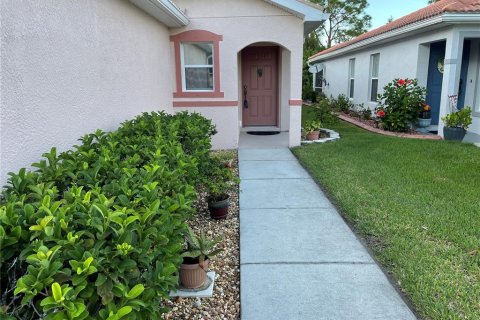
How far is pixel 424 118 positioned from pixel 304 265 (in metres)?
8.81

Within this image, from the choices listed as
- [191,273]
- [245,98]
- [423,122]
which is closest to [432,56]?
[423,122]

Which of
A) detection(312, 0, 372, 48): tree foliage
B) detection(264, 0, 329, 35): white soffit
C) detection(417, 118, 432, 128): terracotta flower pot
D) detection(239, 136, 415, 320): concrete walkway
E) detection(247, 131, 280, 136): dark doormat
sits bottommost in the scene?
detection(239, 136, 415, 320): concrete walkway

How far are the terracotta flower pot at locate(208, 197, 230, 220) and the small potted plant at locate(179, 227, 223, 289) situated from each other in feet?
5.02

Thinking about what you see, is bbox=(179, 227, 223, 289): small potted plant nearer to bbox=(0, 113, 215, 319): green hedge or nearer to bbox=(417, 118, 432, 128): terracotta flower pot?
bbox=(0, 113, 215, 319): green hedge

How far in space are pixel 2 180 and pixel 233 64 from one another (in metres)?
6.69

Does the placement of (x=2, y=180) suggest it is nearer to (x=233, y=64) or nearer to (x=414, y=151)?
(x=233, y=64)

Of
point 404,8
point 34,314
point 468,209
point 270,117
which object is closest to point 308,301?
point 34,314

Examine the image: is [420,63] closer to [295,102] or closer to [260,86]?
[295,102]

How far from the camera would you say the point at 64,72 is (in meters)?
3.85

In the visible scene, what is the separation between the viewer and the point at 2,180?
2844 millimetres

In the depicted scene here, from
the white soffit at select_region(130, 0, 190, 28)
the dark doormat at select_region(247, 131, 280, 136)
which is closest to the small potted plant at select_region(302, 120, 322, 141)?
the dark doormat at select_region(247, 131, 280, 136)

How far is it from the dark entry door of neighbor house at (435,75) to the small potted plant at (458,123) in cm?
189

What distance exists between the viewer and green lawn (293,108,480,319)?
10.3 ft

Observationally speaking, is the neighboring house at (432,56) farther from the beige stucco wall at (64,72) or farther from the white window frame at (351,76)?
the beige stucco wall at (64,72)
